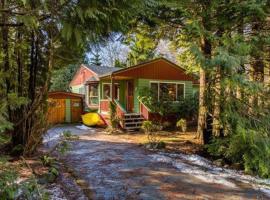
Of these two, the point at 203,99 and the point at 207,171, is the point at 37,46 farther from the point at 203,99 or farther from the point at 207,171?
the point at 207,171

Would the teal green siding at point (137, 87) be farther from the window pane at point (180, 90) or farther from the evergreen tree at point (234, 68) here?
the evergreen tree at point (234, 68)

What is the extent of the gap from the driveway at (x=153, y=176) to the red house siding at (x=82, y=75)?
45.8ft

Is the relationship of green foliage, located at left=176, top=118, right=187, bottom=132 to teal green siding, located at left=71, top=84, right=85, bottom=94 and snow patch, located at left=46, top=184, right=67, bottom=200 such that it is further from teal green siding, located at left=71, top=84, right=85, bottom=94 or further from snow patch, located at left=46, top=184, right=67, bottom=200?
teal green siding, located at left=71, top=84, right=85, bottom=94

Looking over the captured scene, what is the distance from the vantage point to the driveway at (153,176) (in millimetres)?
5746

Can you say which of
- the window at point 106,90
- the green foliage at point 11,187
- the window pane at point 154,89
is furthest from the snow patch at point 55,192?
the window at point 106,90

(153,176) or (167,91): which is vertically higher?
(167,91)

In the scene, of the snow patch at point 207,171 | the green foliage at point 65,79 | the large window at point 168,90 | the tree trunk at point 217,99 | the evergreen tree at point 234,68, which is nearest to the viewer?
the evergreen tree at point 234,68

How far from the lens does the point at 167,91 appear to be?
1694 cm

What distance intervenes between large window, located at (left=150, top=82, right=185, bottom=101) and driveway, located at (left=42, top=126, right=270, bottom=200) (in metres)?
7.02

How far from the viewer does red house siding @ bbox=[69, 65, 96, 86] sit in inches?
915

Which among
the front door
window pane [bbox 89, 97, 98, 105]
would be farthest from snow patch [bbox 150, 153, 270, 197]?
window pane [bbox 89, 97, 98, 105]

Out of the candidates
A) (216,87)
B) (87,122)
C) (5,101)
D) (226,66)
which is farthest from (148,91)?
(5,101)

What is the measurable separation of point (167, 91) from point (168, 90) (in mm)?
119

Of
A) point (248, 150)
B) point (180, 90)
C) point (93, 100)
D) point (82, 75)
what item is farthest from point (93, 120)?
point (248, 150)
